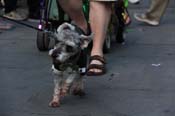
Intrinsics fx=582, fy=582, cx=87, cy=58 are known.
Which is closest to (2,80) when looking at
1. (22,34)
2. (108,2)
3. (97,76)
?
(97,76)

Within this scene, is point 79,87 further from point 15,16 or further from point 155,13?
point 15,16

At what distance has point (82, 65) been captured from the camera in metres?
4.80

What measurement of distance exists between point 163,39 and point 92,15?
1.79 meters

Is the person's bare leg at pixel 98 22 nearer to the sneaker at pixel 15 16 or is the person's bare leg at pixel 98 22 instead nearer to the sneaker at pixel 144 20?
the sneaker at pixel 144 20

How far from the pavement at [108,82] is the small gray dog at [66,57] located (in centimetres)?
19

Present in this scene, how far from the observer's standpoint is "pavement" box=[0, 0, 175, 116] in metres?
4.83

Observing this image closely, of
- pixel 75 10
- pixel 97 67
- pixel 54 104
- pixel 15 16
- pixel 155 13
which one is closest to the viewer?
pixel 54 104

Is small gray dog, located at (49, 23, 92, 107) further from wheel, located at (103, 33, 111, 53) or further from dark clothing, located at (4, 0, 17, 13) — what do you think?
dark clothing, located at (4, 0, 17, 13)

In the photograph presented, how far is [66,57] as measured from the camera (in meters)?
4.52

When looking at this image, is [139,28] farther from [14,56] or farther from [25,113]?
[25,113]

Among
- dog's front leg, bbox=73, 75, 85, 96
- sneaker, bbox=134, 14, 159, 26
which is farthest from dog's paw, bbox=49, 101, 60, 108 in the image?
sneaker, bbox=134, 14, 159, 26

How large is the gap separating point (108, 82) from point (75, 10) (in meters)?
0.97

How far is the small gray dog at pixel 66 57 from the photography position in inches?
176

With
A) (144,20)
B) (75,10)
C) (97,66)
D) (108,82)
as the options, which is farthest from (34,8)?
(75,10)
